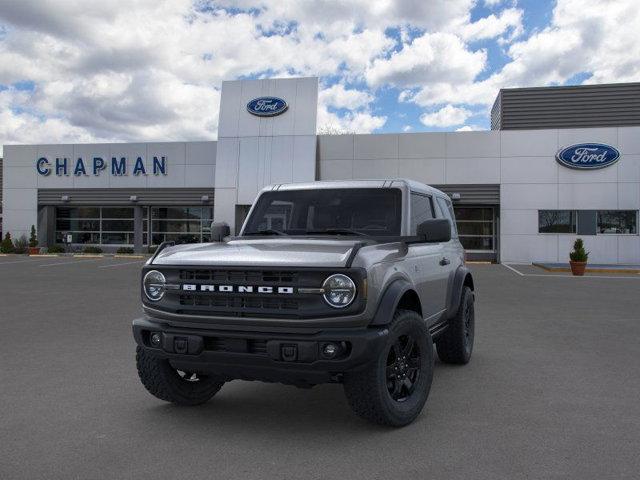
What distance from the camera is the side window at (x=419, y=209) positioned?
17.3 ft

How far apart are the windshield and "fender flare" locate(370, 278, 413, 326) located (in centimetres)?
89

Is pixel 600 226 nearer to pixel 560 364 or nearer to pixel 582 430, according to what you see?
pixel 560 364

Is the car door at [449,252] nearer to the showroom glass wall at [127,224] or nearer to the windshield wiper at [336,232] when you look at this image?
the windshield wiper at [336,232]

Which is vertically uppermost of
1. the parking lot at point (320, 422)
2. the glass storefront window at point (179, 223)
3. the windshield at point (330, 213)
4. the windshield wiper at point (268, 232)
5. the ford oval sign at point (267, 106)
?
the ford oval sign at point (267, 106)

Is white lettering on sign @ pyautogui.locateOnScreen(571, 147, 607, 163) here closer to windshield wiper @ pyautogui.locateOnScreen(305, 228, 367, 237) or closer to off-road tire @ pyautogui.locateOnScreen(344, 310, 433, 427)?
windshield wiper @ pyautogui.locateOnScreen(305, 228, 367, 237)

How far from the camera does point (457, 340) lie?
6188mm

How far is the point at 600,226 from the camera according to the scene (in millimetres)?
25625

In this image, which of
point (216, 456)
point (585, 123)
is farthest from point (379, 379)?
point (585, 123)

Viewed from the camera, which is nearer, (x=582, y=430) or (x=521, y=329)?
(x=582, y=430)

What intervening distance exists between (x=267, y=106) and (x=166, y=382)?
80.2 ft

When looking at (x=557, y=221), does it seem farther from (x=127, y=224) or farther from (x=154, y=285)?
(x=154, y=285)

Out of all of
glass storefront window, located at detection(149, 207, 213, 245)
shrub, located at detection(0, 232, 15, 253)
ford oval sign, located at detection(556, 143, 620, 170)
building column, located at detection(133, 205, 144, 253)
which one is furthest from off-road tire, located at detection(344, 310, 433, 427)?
shrub, located at detection(0, 232, 15, 253)

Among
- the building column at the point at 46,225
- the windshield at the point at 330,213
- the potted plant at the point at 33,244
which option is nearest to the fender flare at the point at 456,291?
the windshield at the point at 330,213

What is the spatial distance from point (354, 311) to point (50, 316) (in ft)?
25.2
